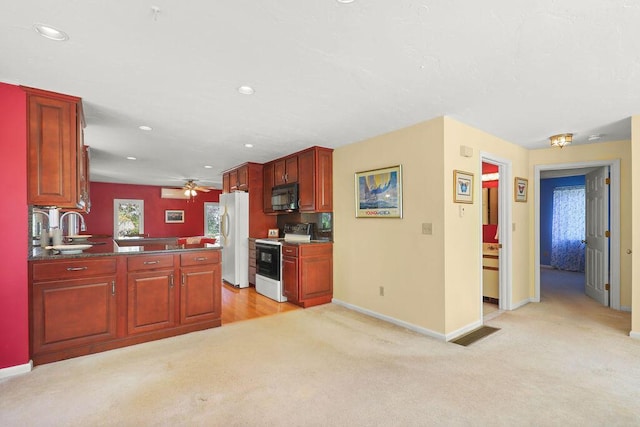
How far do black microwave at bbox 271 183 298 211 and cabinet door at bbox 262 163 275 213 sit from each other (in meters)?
0.19

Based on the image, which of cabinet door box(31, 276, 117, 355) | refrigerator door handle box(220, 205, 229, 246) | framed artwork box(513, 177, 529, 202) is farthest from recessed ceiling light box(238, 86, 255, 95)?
framed artwork box(513, 177, 529, 202)

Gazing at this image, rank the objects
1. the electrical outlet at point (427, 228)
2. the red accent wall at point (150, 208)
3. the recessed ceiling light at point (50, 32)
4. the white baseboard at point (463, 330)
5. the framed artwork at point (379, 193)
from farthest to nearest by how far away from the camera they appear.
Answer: the red accent wall at point (150, 208)
the framed artwork at point (379, 193)
the electrical outlet at point (427, 228)
the white baseboard at point (463, 330)
the recessed ceiling light at point (50, 32)

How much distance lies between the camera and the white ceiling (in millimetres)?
1571

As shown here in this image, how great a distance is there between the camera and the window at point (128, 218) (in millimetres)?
8820

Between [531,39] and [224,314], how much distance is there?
410 centimetres

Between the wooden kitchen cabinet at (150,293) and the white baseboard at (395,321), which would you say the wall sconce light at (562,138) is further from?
the wooden kitchen cabinet at (150,293)

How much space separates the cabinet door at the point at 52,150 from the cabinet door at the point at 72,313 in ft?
2.44

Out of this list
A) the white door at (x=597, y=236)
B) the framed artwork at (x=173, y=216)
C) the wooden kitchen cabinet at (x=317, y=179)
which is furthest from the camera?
the framed artwork at (x=173, y=216)

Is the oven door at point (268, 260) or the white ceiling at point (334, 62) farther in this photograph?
the oven door at point (268, 260)

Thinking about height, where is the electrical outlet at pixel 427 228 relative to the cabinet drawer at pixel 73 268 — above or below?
above

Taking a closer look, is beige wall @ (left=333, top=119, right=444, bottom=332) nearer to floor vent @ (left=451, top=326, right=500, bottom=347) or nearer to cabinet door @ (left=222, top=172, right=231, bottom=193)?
floor vent @ (left=451, top=326, right=500, bottom=347)

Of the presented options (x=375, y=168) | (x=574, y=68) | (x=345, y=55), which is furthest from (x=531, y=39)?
(x=375, y=168)

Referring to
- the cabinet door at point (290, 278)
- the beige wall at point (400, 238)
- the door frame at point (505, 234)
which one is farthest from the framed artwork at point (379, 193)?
the door frame at point (505, 234)

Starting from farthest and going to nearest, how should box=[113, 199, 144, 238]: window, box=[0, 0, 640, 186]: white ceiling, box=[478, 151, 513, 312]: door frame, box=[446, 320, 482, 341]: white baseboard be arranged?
box=[113, 199, 144, 238]: window, box=[478, 151, 513, 312]: door frame, box=[446, 320, 482, 341]: white baseboard, box=[0, 0, 640, 186]: white ceiling
